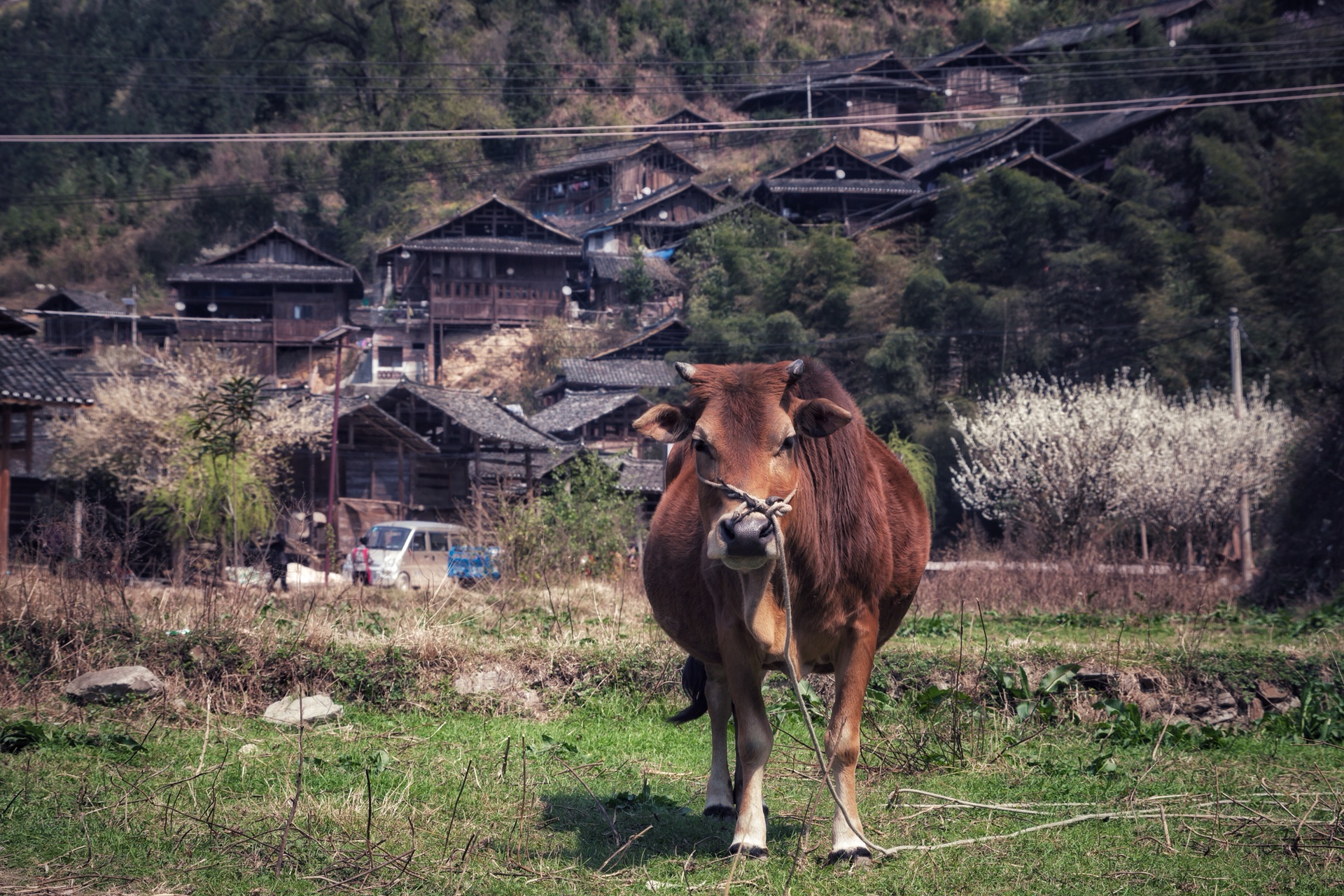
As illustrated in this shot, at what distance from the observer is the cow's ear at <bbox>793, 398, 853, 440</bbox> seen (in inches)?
197

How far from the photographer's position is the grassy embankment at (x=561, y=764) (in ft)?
17.1

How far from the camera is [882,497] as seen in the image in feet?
19.6

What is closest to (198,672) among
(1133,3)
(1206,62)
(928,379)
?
(928,379)

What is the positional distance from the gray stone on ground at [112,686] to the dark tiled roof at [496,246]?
46.0 m

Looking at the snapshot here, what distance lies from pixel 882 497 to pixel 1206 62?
44109 mm

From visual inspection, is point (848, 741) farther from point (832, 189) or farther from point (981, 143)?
point (981, 143)

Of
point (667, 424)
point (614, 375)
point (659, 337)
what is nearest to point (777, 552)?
point (667, 424)

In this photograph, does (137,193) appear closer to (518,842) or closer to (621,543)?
(621,543)

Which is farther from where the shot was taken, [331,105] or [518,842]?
[331,105]

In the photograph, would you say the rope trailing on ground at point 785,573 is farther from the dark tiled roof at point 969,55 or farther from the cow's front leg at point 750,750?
the dark tiled roof at point 969,55

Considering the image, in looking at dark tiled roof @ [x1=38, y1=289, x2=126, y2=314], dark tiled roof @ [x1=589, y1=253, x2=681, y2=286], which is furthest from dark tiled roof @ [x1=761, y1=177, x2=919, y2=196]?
dark tiled roof @ [x1=38, y1=289, x2=126, y2=314]

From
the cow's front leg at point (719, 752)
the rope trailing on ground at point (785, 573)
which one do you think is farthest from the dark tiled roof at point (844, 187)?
the rope trailing on ground at point (785, 573)

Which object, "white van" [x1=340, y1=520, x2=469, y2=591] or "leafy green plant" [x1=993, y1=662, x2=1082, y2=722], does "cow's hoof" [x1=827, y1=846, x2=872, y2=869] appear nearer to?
"leafy green plant" [x1=993, y1=662, x2=1082, y2=722]

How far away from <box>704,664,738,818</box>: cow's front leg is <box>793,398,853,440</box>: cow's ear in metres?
1.79
